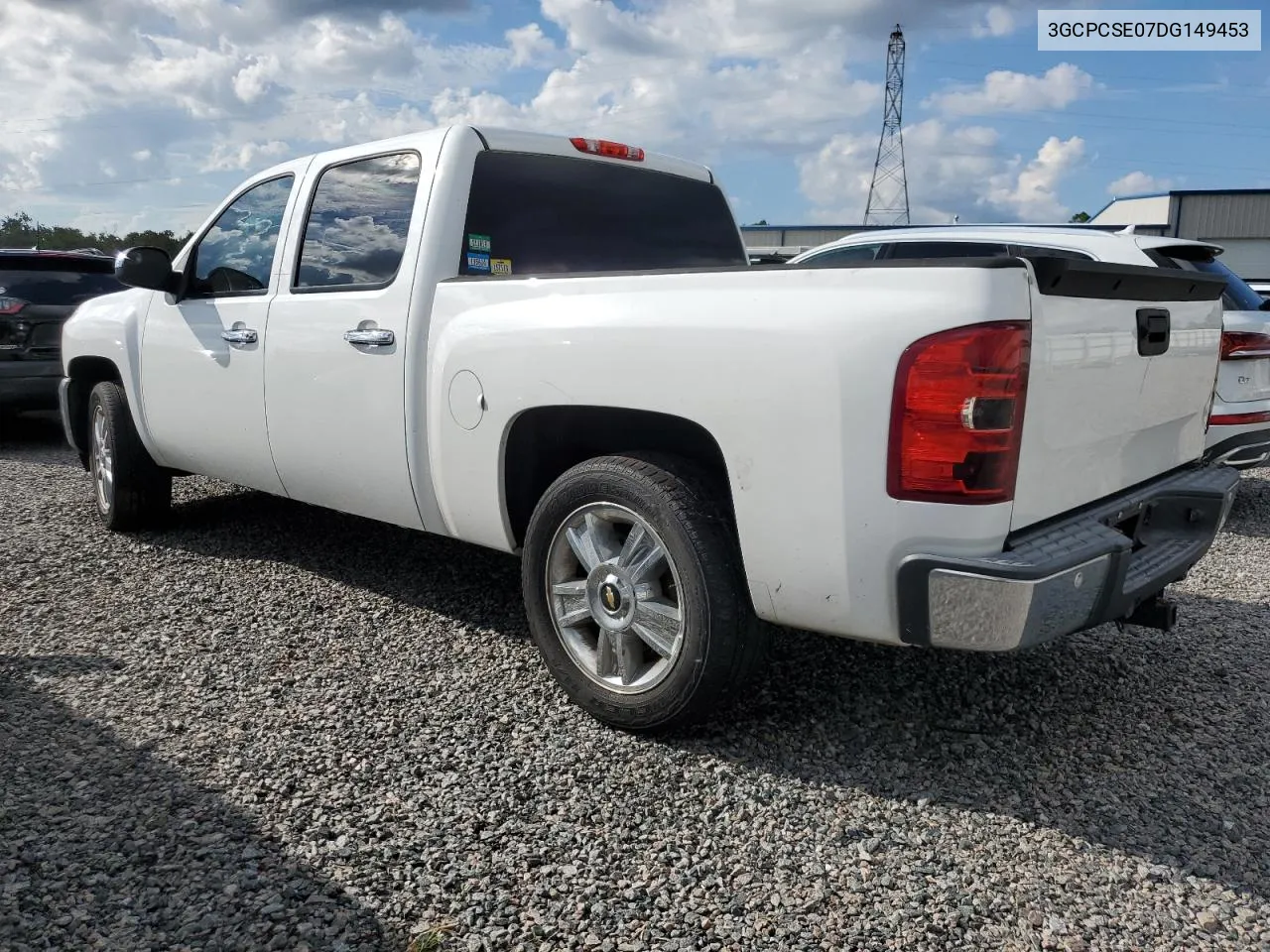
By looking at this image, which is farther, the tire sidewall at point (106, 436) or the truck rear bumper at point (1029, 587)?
the tire sidewall at point (106, 436)

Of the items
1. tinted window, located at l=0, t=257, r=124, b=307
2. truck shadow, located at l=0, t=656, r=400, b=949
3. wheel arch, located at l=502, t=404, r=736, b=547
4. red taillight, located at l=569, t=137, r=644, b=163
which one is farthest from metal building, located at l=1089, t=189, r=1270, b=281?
truck shadow, located at l=0, t=656, r=400, b=949

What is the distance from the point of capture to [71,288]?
930cm

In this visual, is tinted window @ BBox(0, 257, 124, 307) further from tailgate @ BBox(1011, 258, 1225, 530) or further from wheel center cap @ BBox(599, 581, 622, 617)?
tailgate @ BBox(1011, 258, 1225, 530)

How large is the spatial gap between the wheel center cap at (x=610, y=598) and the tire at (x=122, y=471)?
3.45 meters

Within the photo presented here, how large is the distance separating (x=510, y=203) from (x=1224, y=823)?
10.3 ft

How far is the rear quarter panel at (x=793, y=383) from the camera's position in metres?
2.49

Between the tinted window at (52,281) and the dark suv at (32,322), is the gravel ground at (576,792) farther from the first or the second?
the tinted window at (52,281)

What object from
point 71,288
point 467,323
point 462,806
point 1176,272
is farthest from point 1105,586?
point 71,288

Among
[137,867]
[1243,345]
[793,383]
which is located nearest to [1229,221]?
[1243,345]

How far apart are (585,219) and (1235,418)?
4.09 meters

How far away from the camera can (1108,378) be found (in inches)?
112

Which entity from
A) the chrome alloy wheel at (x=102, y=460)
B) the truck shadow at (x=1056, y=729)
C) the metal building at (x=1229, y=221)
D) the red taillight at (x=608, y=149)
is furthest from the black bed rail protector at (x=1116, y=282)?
the metal building at (x=1229, y=221)

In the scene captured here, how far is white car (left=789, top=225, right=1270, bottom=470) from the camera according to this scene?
19.3 ft

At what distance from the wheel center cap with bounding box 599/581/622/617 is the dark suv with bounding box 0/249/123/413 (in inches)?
296
